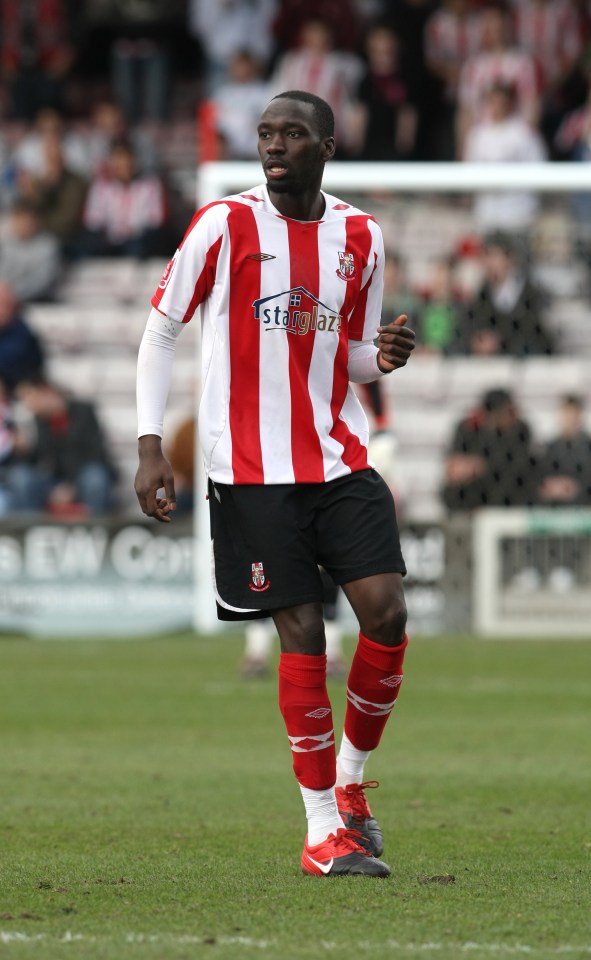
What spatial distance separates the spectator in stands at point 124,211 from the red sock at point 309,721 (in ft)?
42.8

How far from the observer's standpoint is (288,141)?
4828 mm

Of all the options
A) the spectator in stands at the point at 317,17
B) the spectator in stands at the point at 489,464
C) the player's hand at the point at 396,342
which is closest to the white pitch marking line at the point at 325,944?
the player's hand at the point at 396,342

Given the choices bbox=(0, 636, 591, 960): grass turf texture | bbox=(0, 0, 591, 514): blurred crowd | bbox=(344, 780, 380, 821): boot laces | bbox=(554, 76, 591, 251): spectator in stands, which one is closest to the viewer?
bbox=(0, 636, 591, 960): grass turf texture

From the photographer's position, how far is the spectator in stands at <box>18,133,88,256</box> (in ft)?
Answer: 58.2

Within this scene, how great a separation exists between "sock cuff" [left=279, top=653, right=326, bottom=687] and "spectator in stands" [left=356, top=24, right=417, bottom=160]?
510 inches

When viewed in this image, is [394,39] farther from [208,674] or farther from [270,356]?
[270,356]

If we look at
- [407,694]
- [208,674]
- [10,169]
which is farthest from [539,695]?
[10,169]

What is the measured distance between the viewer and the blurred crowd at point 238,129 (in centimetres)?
1448

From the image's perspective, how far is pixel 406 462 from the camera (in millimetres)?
15383

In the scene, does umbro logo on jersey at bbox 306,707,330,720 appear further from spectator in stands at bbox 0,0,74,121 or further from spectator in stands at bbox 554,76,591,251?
spectator in stands at bbox 0,0,74,121

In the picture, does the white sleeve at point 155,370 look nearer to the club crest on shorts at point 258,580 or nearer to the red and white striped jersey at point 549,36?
the club crest on shorts at point 258,580

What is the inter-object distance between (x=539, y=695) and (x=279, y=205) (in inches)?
217

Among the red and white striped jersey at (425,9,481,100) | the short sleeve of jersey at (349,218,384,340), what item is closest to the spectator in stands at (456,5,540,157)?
the red and white striped jersey at (425,9,481,100)

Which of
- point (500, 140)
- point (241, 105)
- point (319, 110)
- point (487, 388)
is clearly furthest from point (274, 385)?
point (241, 105)
